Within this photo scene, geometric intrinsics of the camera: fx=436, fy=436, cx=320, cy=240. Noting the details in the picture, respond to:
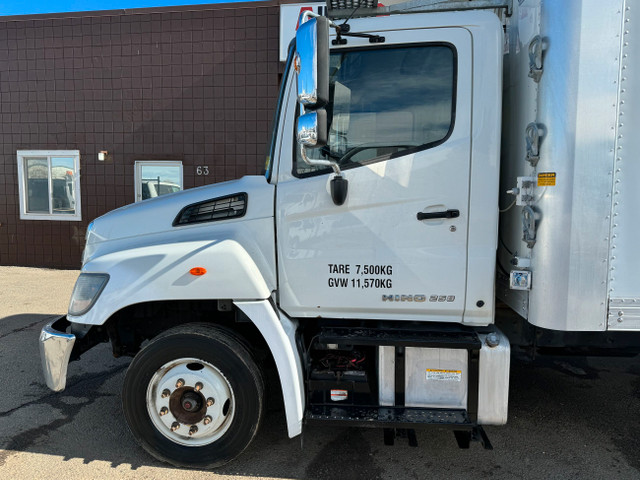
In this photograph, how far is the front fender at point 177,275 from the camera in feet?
8.67

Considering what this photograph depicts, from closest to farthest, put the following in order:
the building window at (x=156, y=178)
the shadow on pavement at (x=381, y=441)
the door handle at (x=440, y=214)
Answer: the door handle at (x=440, y=214) < the shadow on pavement at (x=381, y=441) < the building window at (x=156, y=178)

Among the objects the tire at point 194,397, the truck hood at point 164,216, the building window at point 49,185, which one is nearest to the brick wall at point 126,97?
the building window at point 49,185

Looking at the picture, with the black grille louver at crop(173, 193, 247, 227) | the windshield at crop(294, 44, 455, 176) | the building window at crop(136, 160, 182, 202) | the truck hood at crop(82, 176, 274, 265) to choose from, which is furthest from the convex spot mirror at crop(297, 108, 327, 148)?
the building window at crop(136, 160, 182, 202)

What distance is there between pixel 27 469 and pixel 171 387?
1.09 metres

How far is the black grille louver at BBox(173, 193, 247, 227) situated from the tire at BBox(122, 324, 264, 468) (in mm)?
713

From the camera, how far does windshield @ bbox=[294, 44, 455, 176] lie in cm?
256

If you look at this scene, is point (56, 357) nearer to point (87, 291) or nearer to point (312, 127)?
point (87, 291)

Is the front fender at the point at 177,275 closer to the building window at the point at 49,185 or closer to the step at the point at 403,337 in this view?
the step at the point at 403,337

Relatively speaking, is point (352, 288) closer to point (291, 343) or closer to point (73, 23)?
point (291, 343)

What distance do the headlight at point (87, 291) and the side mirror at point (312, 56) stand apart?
A: 1.75 meters

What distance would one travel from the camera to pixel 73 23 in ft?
30.3

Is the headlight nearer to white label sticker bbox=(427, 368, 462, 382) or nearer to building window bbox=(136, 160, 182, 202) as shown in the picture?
white label sticker bbox=(427, 368, 462, 382)

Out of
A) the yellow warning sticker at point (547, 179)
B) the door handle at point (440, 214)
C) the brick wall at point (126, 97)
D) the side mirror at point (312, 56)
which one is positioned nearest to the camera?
the side mirror at point (312, 56)

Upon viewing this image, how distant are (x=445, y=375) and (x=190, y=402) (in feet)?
5.22
